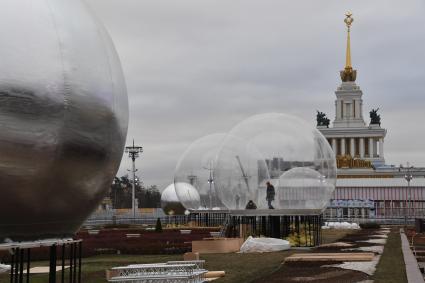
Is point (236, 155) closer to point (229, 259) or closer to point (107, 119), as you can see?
point (229, 259)

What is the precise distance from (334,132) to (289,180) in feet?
287

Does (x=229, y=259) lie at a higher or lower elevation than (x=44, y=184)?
lower

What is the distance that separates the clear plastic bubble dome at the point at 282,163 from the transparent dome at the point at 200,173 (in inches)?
669

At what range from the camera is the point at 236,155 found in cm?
3134

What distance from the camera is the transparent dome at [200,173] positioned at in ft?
160

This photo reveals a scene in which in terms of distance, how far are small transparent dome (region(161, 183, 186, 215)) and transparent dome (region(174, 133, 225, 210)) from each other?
15048 mm

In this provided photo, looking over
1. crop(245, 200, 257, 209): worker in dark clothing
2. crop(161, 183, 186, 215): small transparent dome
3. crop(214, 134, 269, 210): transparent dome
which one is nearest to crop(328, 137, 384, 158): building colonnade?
crop(161, 183, 186, 215): small transparent dome

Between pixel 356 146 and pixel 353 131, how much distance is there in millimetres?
2804

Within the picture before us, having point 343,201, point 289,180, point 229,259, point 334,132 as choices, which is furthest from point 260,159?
point 334,132

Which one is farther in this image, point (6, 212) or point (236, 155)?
point (236, 155)

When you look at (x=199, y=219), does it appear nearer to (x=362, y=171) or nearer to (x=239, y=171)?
(x=239, y=171)

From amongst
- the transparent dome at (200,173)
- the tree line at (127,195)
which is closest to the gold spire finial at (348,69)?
the tree line at (127,195)

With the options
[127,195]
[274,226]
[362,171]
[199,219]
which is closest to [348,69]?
[362,171]

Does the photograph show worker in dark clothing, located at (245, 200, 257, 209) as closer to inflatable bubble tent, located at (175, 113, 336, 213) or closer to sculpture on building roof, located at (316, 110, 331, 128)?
inflatable bubble tent, located at (175, 113, 336, 213)
